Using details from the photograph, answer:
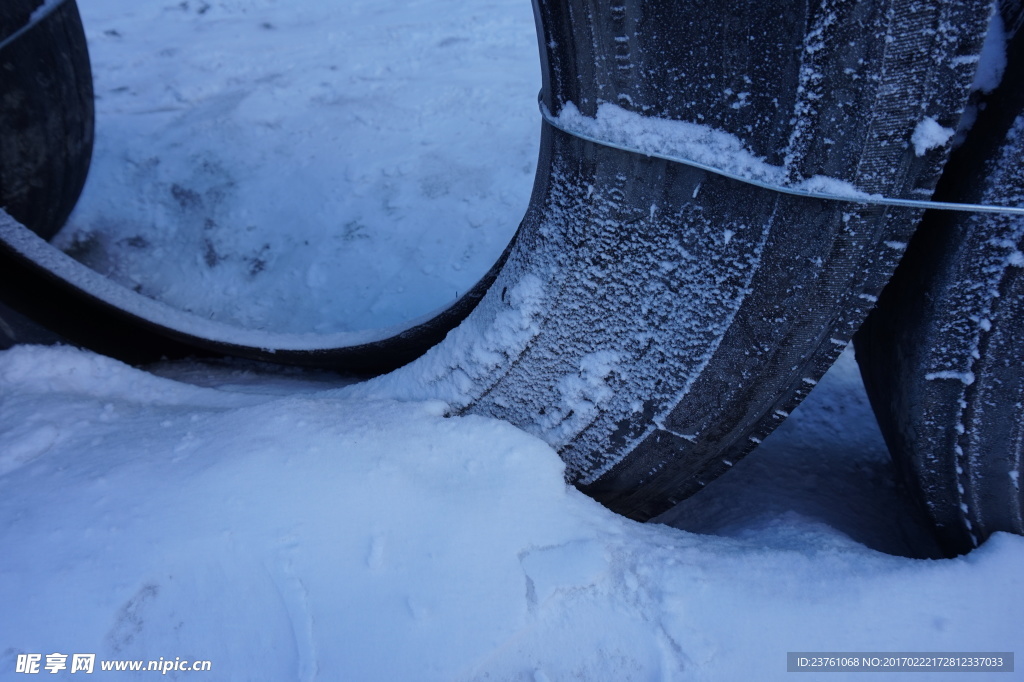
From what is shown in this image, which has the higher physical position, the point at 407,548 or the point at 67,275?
the point at 67,275

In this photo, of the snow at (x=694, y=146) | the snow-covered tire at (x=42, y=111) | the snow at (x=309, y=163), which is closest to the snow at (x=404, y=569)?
the snow at (x=694, y=146)

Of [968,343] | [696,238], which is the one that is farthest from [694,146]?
[968,343]

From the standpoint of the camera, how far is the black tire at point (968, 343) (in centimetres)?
73

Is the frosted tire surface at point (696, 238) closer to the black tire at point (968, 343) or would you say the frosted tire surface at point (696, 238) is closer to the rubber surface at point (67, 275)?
the black tire at point (968, 343)

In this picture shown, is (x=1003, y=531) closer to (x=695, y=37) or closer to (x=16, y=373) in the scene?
(x=695, y=37)

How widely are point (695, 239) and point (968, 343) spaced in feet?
1.12

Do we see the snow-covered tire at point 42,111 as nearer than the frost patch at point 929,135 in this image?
No

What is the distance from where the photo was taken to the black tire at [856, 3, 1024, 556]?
73 cm

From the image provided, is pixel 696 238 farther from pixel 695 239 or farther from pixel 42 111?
pixel 42 111

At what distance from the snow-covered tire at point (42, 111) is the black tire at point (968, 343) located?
184cm

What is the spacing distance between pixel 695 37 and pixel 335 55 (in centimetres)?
215

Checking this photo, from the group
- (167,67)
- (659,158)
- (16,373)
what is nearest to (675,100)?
(659,158)

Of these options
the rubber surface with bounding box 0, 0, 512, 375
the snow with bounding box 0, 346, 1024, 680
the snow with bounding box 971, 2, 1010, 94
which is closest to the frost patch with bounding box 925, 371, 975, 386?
the snow with bounding box 0, 346, 1024, 680

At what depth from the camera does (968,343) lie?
2.60 feet
